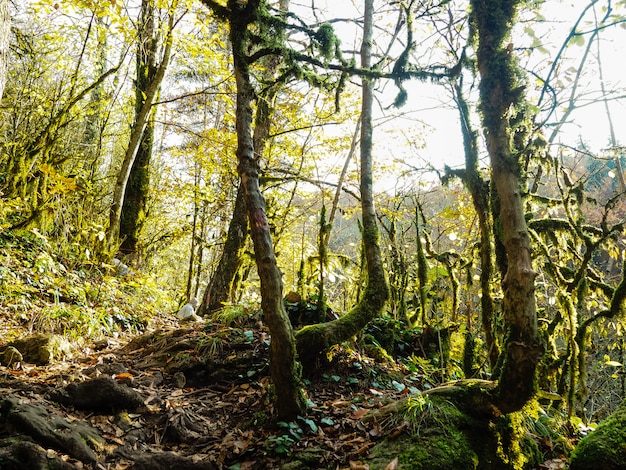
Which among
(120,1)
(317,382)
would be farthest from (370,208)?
(120,1)

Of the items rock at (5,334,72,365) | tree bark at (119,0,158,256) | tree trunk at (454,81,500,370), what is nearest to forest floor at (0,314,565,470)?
Result: rock at (5,334,72,365)

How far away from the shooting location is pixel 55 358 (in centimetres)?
442

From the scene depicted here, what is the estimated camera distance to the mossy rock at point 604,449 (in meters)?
2.27

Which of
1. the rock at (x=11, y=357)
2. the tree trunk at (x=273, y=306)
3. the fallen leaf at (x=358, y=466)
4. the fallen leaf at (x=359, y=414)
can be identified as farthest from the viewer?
the rock at (x=11, y=357)

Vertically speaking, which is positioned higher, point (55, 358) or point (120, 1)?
point (120, 1)

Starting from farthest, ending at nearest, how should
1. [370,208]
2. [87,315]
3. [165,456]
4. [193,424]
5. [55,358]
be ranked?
1. [87,315]
2. [370,208]
3. [55,358]
4. [193,424]
5. [165,456]

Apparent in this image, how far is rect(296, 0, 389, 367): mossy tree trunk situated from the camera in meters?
4.43

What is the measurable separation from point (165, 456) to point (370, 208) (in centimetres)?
356

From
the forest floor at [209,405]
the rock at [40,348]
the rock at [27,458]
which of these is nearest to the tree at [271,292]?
the forest floor at [209,405]

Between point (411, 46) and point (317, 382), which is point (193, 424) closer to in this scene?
point (317, 382)

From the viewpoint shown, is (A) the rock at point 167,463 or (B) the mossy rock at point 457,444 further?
(A) the rock at point 167,463

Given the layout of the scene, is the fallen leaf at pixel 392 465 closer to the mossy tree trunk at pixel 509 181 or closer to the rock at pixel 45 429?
the mossy tree trunk at pixel 509 181

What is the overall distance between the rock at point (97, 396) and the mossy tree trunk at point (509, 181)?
11.0 feet

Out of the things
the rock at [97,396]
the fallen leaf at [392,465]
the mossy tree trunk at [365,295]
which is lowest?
the fallen leaf at [392,465]
